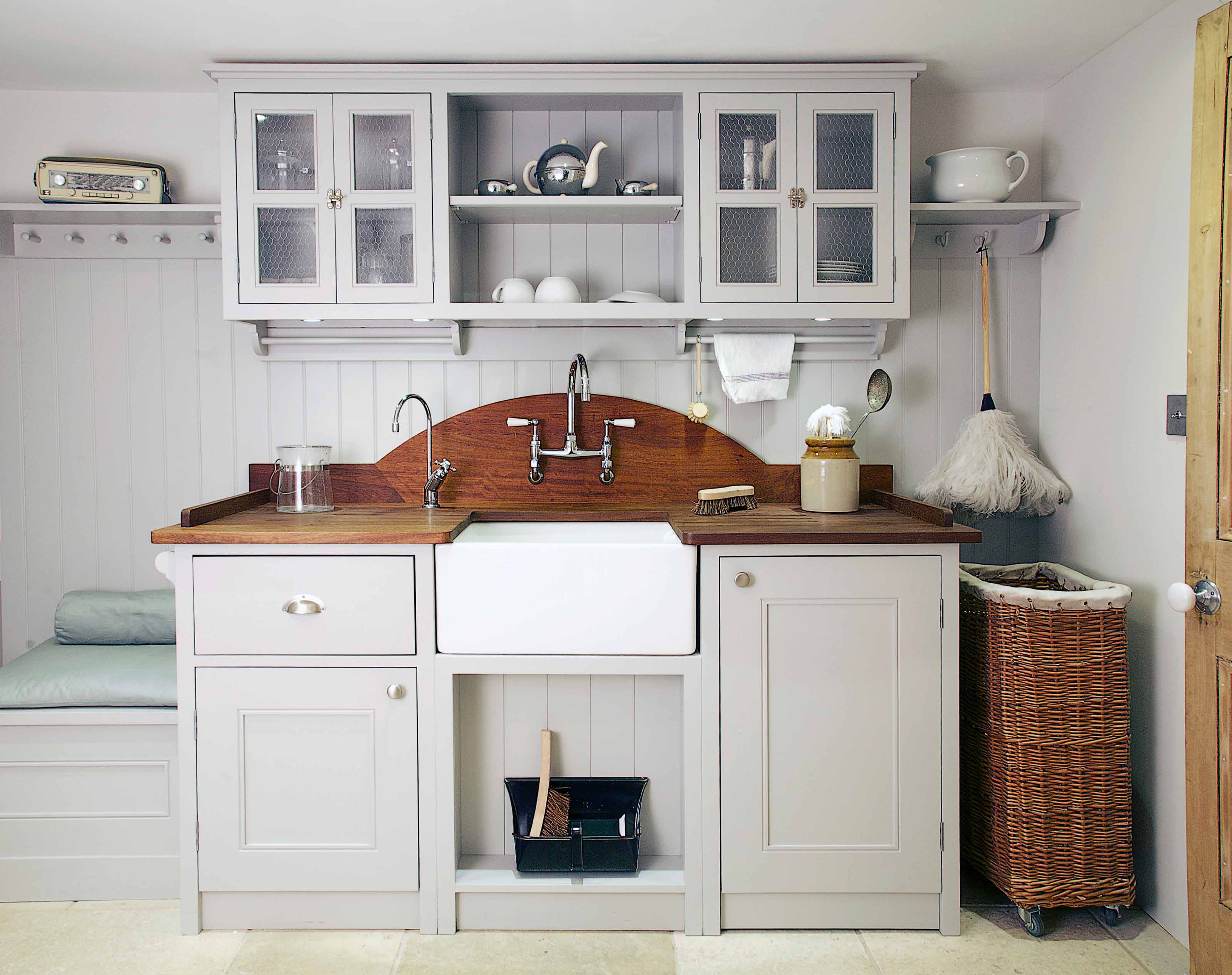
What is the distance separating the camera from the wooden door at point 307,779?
213 cm

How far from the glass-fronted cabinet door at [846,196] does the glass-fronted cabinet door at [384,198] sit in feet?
3.30

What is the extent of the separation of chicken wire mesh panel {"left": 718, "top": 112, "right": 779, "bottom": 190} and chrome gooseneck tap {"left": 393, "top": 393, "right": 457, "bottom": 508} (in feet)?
3.40

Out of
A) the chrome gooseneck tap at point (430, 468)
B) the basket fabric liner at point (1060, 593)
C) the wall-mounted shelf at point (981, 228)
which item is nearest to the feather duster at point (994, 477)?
the basket fabric liner at point (1060, 593)

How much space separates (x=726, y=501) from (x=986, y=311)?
1.00m

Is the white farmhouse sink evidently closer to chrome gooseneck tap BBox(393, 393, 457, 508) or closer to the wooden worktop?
the wooden worktop

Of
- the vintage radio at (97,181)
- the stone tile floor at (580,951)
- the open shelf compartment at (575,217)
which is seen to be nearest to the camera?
the stone tile floor at (580,951)

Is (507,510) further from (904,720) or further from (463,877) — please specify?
(904,720)

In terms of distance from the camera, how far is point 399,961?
2051 mm

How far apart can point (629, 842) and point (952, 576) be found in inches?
39.8

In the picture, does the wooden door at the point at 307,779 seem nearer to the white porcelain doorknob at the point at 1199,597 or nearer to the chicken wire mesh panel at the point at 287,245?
the chicken wire mesh panel at the point at 287,245

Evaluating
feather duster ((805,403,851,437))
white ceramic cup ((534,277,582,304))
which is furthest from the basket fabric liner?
white ceramic cup ((534,277,582,304))

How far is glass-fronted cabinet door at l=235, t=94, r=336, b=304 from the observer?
2.39 meters

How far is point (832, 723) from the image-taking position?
7.00 feet

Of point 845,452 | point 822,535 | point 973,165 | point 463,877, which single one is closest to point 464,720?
point 463,877
